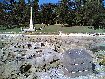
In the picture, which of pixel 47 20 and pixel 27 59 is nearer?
pixel 27 59

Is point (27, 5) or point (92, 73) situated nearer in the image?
point (92, 73)

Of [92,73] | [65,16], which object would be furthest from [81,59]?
[65,16]

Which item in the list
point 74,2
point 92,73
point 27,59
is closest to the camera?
point 92,73

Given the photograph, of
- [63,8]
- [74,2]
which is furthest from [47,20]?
[74,2]

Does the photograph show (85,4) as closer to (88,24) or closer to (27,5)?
(88,24)

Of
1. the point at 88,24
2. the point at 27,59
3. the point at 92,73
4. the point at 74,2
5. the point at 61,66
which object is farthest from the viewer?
the point at 74,2

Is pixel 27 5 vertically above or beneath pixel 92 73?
above

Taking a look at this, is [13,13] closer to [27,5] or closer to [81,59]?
[27,5]

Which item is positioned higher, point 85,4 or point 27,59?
point 85,4

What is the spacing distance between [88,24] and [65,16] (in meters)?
6.34

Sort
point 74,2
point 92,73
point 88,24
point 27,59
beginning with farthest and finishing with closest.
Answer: point 74,2
point 88,24
point 27,59
point 92,73

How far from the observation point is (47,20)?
74750 millimetres

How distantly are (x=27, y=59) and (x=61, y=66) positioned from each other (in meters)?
3.77

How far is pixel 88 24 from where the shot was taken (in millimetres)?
71375
